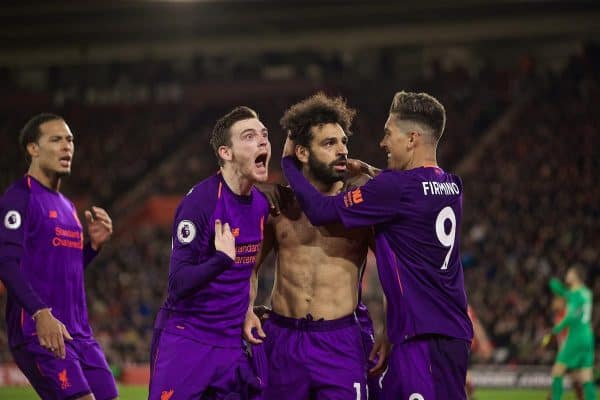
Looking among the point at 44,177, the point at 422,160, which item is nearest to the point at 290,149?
the point at 422,160

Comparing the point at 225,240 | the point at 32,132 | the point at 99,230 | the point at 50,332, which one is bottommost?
the point at 50,332

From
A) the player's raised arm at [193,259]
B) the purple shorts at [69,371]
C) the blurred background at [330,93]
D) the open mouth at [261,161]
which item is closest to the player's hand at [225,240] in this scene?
the player's raised arm at [193,259]

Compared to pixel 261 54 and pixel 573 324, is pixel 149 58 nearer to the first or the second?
pixel 261 54

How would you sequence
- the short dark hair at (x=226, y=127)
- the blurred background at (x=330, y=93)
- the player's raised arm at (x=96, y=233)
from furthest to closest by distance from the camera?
the blurred background at (x=330, y=93) < the player's raised arm at (x=96, y=233) < the short dark hair at (x=226, y=127)

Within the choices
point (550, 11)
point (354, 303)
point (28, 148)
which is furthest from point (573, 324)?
point (550, 11)

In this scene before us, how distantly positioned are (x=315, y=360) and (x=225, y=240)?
1.14 metres

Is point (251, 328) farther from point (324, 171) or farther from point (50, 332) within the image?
point (50, 332)

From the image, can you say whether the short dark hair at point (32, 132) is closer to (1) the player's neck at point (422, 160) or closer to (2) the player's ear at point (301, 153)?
(2) the player's ear at point (301, 153)

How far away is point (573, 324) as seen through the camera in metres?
14.1

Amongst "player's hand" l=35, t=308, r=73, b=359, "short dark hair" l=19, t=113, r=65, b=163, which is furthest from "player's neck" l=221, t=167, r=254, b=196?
"short dark hair" l=19, t=113, r=65, b=163

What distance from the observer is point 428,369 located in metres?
5.98

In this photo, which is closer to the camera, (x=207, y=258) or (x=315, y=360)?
(x=207, y=258)

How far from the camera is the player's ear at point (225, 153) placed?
632 cm

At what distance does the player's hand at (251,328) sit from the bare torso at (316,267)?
1.27 ft
